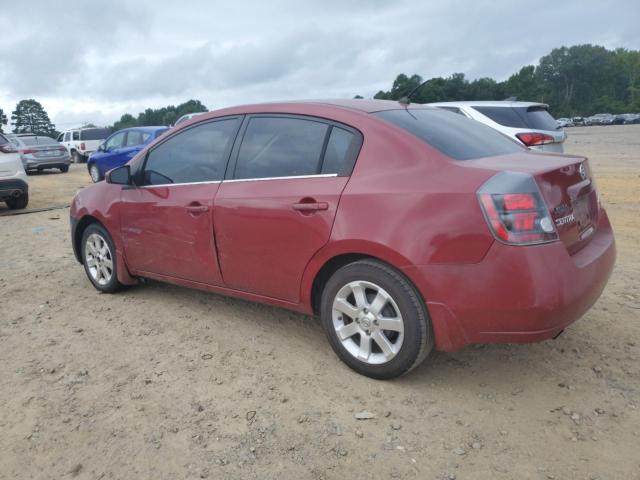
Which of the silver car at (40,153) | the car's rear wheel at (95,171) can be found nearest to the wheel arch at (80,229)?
the car's rear wheel at (95,171)

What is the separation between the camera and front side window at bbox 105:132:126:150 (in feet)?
53.5

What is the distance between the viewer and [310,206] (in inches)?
130

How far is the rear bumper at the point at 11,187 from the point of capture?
990 centimetres

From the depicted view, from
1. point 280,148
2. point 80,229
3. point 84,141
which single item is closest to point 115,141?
point 80,229

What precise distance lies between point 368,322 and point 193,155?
197 centimetres

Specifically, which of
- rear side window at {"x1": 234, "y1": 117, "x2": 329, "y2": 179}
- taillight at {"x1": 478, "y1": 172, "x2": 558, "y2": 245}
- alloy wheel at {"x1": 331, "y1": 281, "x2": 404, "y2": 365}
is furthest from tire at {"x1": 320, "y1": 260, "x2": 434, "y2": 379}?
rear side window at {"x1": 234, "y1": 117, "x2": 329, "y2": 179}

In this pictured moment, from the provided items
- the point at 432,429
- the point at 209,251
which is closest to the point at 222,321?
the point at 209,251

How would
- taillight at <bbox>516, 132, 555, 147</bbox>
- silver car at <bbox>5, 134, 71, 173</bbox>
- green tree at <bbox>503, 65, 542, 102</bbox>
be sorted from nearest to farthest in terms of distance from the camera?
taillight at <bbox>516, 132, 555, 147</bbox> < silver car at <bbox>5, 134, 71, 173</bbox> < green tree at <bbox>503, 65, 542, 102</bbox>

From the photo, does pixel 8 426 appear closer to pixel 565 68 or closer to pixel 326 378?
pixel 326 378

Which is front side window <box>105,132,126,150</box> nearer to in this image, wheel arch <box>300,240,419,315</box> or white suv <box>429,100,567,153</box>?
white suv <box>429,100,567,153</box>

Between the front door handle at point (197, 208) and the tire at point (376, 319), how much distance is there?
114 centimetres

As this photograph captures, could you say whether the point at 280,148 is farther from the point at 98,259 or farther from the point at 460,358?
the point at 98,259

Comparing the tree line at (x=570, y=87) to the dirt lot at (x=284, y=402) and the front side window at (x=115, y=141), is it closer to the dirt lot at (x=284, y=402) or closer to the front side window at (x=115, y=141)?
the front side window at (x=115, y=141)

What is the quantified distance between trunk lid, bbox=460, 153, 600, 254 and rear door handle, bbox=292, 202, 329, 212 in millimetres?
816
